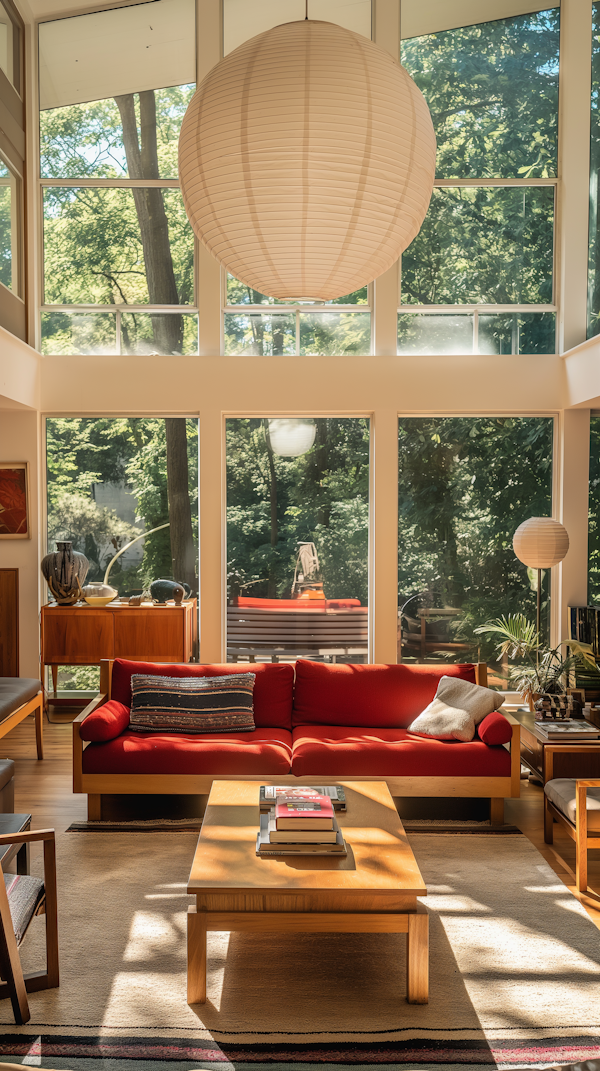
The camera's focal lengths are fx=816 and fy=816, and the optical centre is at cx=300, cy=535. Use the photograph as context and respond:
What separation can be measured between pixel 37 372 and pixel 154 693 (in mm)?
3325

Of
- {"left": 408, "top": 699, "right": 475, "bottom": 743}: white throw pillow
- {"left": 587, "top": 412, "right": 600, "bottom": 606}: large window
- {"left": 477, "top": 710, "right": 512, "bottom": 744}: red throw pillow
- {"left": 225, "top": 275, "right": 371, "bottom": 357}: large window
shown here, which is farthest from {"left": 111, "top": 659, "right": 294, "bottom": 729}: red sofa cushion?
{"left": 587, "top": 412, "right": 600, "bottom": 606}: large window

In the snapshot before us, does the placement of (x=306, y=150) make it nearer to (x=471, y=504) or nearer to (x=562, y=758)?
(x=562, y=758)

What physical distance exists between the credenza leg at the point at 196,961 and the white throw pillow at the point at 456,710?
87.7 inches

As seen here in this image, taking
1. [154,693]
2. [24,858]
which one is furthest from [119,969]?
[154,693]

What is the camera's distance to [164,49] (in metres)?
7.02

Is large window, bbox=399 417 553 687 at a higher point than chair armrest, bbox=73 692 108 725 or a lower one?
higher

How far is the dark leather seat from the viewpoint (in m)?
4.75

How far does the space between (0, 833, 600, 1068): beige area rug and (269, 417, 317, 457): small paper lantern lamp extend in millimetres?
4054

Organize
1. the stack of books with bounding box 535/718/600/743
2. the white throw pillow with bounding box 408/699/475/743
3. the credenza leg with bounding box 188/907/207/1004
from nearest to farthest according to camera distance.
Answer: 1. the credenza leg with bounding box 188/907/207/1004
2. the stack of books with bounding box 535/718/600/743
3. the white throw pillow with bounding box 408/699/475/743

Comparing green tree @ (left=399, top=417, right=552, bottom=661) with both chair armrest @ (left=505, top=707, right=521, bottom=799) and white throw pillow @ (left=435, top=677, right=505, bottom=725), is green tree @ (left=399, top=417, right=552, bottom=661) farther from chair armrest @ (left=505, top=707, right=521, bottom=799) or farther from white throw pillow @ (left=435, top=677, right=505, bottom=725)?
chair armrest @ (left=505, top=707, right=521, bottom=799)

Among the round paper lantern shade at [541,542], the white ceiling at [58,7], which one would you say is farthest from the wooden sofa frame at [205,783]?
the white ceiling at [58,7]

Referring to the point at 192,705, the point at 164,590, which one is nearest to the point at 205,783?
the point at 192,705

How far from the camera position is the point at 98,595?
6.87 metres

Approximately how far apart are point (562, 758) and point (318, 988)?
2.24 m
